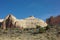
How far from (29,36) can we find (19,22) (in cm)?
3329

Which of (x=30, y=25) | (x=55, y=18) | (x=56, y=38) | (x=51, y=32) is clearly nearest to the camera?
(x=56, y=38)

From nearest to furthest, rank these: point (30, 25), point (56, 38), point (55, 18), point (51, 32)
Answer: point (56, 38)
point (51, 32)
point (30, 25)
point (55, 18)

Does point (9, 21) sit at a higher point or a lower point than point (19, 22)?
higher

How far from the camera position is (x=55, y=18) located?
77.4m

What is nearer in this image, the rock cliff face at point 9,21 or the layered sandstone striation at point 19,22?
the layered sandstone striation at point 19,22

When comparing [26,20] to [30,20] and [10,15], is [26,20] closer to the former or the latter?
[30,20]

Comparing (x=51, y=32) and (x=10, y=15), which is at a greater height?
(x=10, y=15)

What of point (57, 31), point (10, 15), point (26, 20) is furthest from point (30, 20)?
point (57, 31)

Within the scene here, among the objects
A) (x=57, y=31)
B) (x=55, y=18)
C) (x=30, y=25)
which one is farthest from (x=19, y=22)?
(x=57, y=31)

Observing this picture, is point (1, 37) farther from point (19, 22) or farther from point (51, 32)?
point (19, 22)

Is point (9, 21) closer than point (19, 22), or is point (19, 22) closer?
point (19, 22)

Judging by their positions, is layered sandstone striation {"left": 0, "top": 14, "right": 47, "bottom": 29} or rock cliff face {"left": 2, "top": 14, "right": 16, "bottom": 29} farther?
rock cliff face {"left": 2, "top": 14, "right": 16, "bottom": 29}

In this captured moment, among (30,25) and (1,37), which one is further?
(30,25)

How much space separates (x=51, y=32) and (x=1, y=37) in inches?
412
